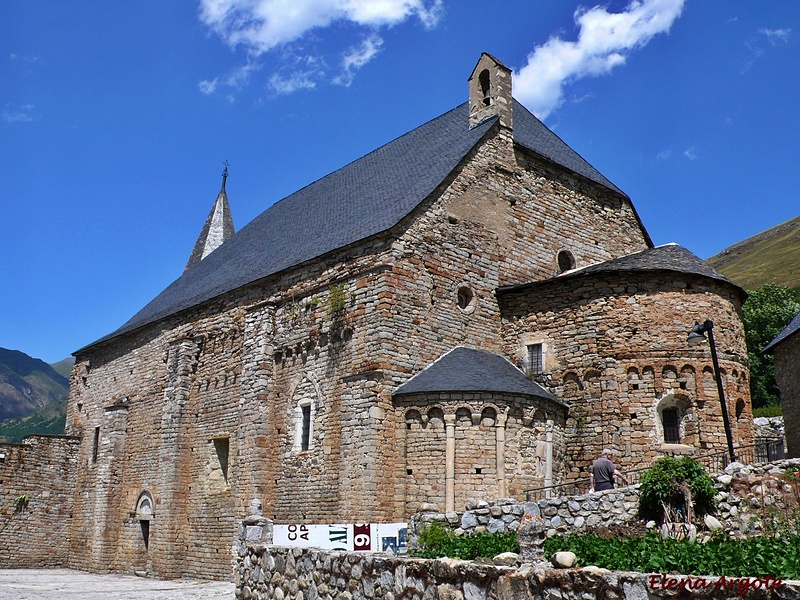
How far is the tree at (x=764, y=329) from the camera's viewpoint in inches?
1619

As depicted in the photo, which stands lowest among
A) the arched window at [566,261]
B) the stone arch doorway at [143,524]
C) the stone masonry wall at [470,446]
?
the stone arch doorway at [143,524]

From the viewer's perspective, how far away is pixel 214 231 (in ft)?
130

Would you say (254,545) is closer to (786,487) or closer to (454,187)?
(786,487)

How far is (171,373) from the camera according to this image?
2441cm

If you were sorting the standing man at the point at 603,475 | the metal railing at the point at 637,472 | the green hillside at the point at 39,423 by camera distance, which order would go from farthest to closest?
1. the green hillside at the point at 39,423
2. the metal railing at the point at 637,472
3. the standing man at the point at 603,475

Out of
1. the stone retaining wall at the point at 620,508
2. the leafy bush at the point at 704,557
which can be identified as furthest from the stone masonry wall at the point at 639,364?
the leafy bush at the point at 704,557

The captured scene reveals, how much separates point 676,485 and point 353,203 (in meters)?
13.9

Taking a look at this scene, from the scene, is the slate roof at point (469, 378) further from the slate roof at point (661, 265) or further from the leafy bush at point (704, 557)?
the leafy bush at point (704, 557)

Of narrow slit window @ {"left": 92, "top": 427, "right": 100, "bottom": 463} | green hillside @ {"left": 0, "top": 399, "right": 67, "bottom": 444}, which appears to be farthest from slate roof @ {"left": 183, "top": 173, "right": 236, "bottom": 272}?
green hillside @ {"left": 0, "top": 399, "right": 67, "bottom": 444}

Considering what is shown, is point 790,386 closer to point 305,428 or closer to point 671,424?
point 671,424

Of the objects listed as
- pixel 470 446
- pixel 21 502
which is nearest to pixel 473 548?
pixel 470 446

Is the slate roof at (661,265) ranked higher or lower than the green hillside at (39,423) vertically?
lower

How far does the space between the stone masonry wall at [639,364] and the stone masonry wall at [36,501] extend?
20.3 m

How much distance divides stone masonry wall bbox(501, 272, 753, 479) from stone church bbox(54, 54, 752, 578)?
5cm
